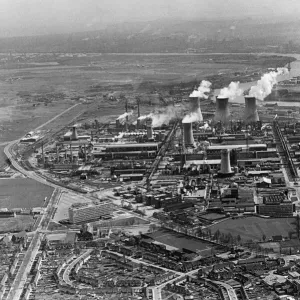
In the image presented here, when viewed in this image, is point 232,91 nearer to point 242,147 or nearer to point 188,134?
point 188,134

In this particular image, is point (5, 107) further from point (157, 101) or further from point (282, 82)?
point (282, 82)

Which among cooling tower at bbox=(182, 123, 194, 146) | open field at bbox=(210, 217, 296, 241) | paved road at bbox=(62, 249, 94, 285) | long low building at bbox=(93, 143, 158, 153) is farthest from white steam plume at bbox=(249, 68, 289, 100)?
paved road at bbox=(62, 249, 94, 285)

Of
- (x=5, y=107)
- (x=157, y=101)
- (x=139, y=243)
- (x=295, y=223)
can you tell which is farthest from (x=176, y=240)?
(x=5, y=107)

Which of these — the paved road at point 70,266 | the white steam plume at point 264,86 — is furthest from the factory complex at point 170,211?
the white steam plume at point 264,86

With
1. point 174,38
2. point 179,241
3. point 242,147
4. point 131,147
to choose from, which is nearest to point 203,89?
point 174,38

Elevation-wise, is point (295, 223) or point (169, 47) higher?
point (169, 47)

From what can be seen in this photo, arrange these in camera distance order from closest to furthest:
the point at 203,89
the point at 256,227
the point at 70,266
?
the point at 70,266
the point at 256,227
the point at 203,89
